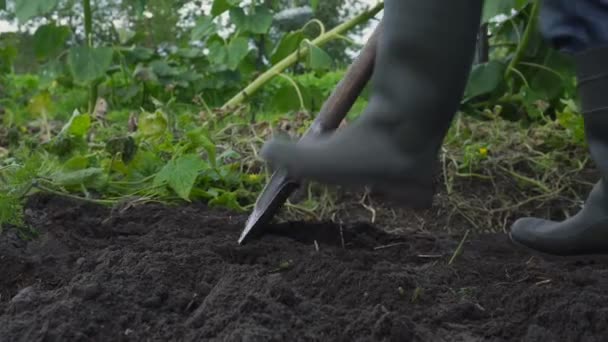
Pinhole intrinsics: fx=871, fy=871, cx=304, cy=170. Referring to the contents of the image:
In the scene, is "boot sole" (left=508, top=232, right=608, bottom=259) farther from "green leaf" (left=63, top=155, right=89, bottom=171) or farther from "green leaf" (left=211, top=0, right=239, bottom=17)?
"green leaf" (left=211, top=0, right=239, bottom=17)

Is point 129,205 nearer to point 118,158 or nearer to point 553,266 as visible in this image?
point 118,158

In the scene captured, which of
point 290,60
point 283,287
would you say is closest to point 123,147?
point 283,287

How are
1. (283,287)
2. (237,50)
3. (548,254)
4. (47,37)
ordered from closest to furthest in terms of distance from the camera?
(283,287) → (548,254) → (237,50) → (47,37)

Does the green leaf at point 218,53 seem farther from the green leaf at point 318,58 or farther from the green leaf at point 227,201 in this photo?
→ the green leaf at point 227,201

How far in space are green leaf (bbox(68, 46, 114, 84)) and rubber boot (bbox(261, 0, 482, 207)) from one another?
266 centimetres

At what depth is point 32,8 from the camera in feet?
10.5

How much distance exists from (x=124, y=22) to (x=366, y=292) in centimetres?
795

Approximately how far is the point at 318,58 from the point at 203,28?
56 cm

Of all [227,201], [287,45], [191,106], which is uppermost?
[287,45]

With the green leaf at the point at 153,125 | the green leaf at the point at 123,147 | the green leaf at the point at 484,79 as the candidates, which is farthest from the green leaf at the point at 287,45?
the green leaf at the point at 123,147

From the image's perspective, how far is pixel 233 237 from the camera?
1.97m

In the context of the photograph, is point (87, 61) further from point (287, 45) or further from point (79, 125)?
point (79, 125)

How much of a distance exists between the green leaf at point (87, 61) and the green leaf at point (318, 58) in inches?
34.7

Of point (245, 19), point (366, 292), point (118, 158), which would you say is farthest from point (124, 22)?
point (366, 292)
